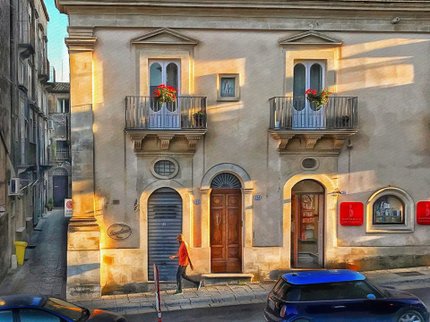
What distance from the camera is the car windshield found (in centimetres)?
888

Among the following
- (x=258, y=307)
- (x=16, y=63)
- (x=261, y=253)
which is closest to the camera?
(x=258, y=307)

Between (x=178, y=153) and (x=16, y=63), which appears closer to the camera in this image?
(x=178, y=153)

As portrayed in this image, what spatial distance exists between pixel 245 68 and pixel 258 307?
7.09 metres

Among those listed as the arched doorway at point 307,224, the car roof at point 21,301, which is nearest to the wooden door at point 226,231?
the arched doorway at point 307,224

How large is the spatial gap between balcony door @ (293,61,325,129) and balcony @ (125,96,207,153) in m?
2.97

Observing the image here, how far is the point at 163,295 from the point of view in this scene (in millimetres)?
14438

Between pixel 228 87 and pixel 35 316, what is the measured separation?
9.10 metres

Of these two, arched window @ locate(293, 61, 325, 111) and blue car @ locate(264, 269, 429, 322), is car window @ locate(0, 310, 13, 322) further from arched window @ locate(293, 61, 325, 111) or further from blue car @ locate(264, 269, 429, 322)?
arched window @ locate(293, 61, 325, 111)

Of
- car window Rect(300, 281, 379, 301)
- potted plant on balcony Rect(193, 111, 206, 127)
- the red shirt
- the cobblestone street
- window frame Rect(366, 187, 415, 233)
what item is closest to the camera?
car window Rect(300, 281, 379, 301)

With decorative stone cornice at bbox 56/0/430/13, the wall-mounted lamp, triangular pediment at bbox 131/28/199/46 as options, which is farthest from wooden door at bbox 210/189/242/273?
the wall-mounted lamp

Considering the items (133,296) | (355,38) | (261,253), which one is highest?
(355,38)

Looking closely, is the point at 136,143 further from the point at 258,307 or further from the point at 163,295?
the point at 258,307

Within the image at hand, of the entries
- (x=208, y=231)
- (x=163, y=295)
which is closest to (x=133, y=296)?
(x=163, y=295)

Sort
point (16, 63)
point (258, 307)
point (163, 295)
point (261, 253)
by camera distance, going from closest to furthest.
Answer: point (258, 307)
point (163, 295)
point (261, 253)
point (16, 63)
